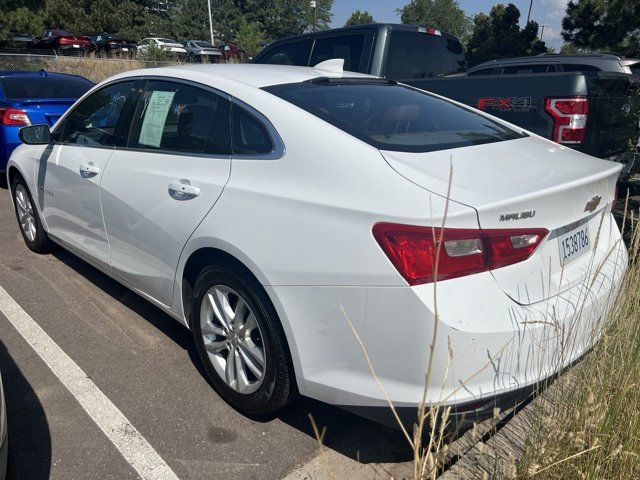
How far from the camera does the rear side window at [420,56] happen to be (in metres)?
6.42

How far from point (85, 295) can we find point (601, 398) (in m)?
3.54

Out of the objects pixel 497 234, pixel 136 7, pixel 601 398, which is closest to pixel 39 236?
pixel 497 234

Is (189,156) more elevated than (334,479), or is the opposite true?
(189,156)

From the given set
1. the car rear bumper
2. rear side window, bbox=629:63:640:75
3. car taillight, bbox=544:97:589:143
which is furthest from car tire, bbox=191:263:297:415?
rear side window, bbox=629:63:640:75

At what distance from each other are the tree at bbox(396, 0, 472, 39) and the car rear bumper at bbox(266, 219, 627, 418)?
310ft

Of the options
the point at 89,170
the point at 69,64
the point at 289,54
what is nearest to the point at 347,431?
the point at 89,170

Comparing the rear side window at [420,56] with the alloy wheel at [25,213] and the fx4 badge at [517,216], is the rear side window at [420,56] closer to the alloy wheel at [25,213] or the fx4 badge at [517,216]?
the alloy wheel at [25,213]

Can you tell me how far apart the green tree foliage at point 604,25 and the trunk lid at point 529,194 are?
60.8ft

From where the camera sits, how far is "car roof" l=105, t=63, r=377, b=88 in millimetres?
2965

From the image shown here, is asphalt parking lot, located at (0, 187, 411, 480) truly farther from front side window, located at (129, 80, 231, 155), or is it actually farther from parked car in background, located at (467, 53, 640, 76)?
parked car in background, located at (467, 53, 640, 76)

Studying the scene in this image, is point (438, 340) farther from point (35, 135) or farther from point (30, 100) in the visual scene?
point (30, 100)

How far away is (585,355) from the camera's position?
7.51 feet

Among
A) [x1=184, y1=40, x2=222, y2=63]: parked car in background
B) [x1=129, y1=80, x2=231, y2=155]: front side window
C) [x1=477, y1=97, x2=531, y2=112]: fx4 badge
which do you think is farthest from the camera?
[x1=184, y1=40, x2=222, y2=63]: parked car in background

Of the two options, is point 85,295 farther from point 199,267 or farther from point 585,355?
point 585,355
